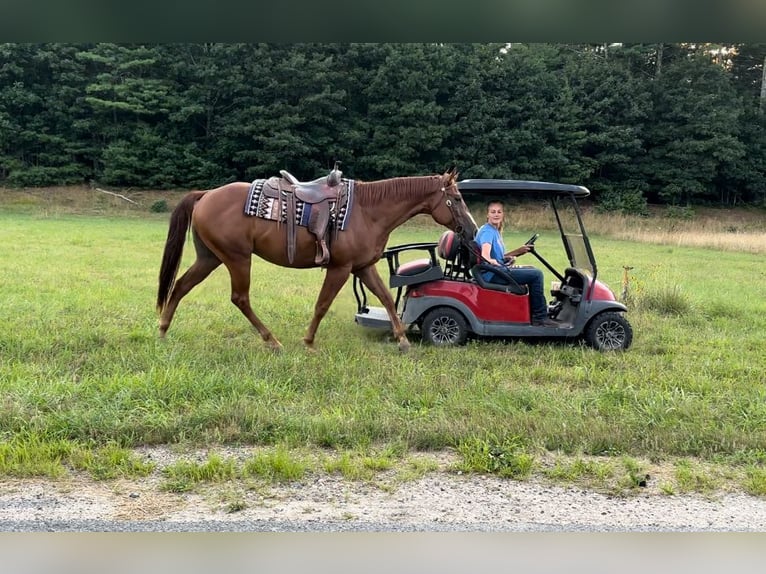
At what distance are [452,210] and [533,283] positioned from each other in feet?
3.50

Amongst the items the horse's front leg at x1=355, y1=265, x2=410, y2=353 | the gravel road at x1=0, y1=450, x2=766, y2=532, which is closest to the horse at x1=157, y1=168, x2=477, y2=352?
the horse's front leg at x1=355, y1=265, x2=410, y2=353

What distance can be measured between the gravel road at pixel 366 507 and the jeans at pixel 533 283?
2.90 metres

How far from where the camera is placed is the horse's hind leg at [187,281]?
5.63 m

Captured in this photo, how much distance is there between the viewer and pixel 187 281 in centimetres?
570

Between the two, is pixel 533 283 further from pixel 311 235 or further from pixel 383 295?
pixel 311 235

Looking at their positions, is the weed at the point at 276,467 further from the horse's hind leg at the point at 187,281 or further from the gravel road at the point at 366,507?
the horse's hind leg at the point at 187,281

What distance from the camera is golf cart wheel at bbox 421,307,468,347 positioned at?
5621 mm

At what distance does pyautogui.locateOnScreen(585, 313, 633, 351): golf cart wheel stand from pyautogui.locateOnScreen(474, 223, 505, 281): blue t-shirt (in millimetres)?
1122

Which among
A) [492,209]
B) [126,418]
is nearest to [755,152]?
[492,209]

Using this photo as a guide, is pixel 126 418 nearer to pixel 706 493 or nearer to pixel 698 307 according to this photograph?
pixel 706 493

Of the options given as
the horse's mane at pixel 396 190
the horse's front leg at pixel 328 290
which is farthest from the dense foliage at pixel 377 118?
the horse's front leg at pixel 328 290

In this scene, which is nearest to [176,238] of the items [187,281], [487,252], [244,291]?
[187,281]

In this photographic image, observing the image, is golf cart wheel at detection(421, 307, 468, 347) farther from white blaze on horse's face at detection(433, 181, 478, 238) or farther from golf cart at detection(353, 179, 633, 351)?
white blaze on horse's face at detection(433, 181, 478, 238)
